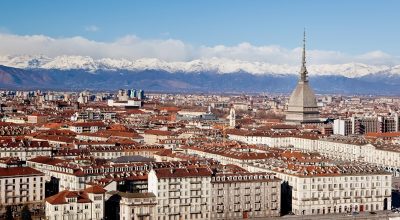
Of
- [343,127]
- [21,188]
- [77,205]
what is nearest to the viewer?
[77,205]

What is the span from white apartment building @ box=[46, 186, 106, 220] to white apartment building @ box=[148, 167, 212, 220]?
3.96 m

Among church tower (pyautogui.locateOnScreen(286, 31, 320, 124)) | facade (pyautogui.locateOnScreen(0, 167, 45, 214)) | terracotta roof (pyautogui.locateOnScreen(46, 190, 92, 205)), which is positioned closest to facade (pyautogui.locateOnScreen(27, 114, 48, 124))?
church tower (pyautogui.locateOnScreen(286, 31, 320, 124))

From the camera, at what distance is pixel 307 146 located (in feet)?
343

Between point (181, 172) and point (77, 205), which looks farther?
point (181, 172)

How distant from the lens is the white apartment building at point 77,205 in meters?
54.1

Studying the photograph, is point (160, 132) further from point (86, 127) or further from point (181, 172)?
point (181, 172)

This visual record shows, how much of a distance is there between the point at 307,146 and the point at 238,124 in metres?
32.3

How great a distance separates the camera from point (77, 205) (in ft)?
179

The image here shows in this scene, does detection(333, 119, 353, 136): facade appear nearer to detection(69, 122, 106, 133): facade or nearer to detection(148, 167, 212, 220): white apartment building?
detection(69, 122, 106, 133): facade

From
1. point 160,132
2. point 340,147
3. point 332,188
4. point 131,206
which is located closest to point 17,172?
point 131,206

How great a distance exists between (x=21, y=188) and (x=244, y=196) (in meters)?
16.8

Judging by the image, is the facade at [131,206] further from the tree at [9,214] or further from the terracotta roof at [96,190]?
the tree at [9,214]

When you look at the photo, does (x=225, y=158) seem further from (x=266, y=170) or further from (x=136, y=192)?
(x=136, y=192)

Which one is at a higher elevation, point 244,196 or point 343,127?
point 343,127
